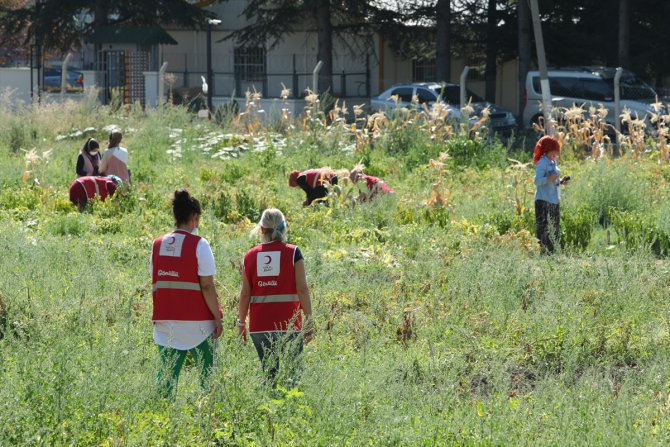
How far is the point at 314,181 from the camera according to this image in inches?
545

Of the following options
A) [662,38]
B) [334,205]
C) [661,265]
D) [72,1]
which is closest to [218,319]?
[661,265]

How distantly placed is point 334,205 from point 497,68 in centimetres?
2522

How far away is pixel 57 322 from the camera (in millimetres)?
7457

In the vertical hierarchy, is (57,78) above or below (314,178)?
above

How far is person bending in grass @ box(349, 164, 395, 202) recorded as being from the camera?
13.7 meters

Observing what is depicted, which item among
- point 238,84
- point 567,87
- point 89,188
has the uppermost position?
point 238,84

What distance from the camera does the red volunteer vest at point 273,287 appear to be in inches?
261

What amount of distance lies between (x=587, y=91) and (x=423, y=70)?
12125mm

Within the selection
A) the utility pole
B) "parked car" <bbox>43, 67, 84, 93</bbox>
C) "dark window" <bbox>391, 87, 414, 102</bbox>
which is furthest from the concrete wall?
the utility pole

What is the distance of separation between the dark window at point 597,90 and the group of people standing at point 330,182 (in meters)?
14.5

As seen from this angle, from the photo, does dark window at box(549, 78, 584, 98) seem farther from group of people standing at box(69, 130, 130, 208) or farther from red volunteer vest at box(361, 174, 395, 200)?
group of people standing at box(69, 130, 130, 208)

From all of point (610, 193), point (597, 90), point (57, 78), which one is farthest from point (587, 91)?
point (57, 78)

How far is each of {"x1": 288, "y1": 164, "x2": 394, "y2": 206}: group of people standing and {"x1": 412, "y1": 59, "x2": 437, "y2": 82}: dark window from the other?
2488 centimetres

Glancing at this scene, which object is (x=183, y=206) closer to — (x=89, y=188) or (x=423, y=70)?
(x=89, y=188)
